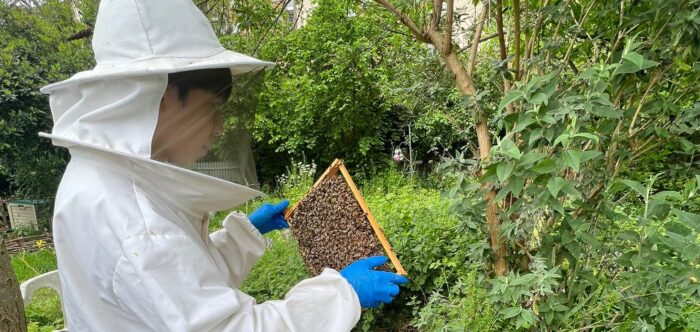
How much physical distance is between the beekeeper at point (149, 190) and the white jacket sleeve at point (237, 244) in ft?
1.77

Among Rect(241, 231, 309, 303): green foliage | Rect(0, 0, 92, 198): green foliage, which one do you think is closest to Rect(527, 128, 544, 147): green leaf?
Rect(241, 231, 309, 303): green foliage

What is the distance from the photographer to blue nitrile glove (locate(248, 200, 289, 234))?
239 centimetres

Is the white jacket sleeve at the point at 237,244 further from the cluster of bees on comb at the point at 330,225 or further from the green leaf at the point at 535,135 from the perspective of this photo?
the green leaf at the point at 535,135

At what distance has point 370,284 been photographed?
5.22ft

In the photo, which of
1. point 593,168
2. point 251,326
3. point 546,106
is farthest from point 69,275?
point 593,168

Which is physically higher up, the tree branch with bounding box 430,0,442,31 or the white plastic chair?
the tree branch with bounding box 430,0,442,31

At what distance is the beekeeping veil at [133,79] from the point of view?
3.73ft

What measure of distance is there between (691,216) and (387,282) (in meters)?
0.94

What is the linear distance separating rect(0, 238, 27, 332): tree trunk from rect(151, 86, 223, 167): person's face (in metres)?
1.06

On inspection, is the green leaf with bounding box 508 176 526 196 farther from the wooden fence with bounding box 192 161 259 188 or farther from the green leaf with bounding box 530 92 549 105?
the wooden fence with bounding box 192 161 259 188

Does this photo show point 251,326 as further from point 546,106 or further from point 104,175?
point 546,106

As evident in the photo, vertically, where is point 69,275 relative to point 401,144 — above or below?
above

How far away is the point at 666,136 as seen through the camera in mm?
1401

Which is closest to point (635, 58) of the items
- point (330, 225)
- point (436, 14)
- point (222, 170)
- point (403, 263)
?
point (436, 14)
